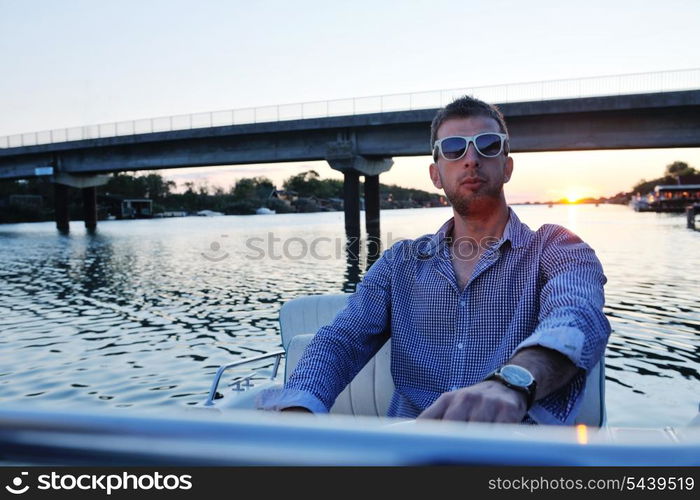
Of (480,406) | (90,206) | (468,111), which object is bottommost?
(480,406)

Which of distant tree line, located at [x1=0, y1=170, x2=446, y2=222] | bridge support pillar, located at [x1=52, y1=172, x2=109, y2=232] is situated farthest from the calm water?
distant tree line, located at [x1=0, y1=170, x2=446, y2=222]

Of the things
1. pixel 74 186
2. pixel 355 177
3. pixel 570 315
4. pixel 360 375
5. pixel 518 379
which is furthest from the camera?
pixel 74 186

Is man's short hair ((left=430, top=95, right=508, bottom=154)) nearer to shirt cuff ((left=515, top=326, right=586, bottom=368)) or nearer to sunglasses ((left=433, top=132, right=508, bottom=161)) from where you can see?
sunglasses ((left=433, top=132, right=508, bottom=161))

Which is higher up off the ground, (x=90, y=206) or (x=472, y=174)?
(x=90, y=206)

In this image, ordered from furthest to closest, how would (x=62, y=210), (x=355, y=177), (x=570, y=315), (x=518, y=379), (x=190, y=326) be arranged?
1. (x=62, y=210)
2. (x=355, y=177)
3. (x=190, y=326)
4. (x=570, y=315)
5. (x=518, y=379)

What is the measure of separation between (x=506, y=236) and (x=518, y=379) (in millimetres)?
1163

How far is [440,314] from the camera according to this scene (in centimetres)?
292

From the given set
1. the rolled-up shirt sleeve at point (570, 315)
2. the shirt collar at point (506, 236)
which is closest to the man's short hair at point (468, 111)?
the shirt collar at point (506, 236)

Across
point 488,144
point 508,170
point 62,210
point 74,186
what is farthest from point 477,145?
point 62,210

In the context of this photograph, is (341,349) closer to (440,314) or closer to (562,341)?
(440,314)

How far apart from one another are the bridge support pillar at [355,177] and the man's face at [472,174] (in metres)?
28.9

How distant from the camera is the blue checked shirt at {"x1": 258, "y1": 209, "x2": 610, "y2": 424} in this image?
2592 millimetres

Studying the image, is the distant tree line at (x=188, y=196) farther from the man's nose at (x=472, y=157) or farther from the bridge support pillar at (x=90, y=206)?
the man's nose at (x=472, y=157)

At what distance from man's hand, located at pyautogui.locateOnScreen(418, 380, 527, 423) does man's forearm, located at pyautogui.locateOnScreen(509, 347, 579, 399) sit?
142mm
